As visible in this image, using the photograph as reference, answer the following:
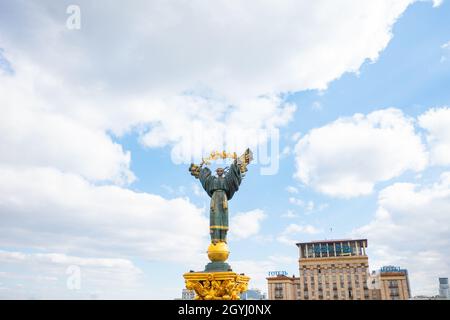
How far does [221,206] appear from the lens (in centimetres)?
1201

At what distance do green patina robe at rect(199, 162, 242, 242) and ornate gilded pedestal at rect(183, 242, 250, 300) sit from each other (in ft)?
1.58

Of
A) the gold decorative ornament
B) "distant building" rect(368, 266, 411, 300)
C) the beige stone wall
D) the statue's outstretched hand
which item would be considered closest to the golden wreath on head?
the statue's outstretched hand

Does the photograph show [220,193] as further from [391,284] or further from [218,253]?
[391,284]

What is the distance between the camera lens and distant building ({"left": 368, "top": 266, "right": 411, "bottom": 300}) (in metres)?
88.8

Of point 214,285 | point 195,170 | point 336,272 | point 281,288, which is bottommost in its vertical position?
point 214,285

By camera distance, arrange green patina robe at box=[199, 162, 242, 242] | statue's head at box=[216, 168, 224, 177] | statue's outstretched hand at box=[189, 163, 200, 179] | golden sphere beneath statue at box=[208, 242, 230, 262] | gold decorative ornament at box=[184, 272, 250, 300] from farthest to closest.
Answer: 1. statue's outstretched hand at box=[189, 163, 200, 179]
2. statue's head at box=[216, 168, 224, 177]
3. green patina robe at box=[199, 162, 242, 242]
4. golden sphere beneath statue at box=[208, 242, 230, 262]
5. gold decorative ornament at box=[184, 272, 250, 300]

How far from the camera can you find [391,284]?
8962cm

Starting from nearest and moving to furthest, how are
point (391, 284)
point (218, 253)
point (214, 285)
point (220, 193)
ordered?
point (214, 285) < point (218, 253) < point (220, 193) < point (391, 284)

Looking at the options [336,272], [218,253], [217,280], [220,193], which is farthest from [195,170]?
[336,272]

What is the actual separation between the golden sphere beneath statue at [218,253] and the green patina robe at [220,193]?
11.7 inches

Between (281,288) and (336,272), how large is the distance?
15.1 meters

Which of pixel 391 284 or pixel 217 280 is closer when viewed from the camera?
pixel 217 280

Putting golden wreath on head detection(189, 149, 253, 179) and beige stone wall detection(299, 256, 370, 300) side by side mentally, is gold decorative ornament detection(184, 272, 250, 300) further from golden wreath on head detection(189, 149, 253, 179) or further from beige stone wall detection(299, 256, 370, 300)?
beige stone wall detection(299, 256, 370, 300)
